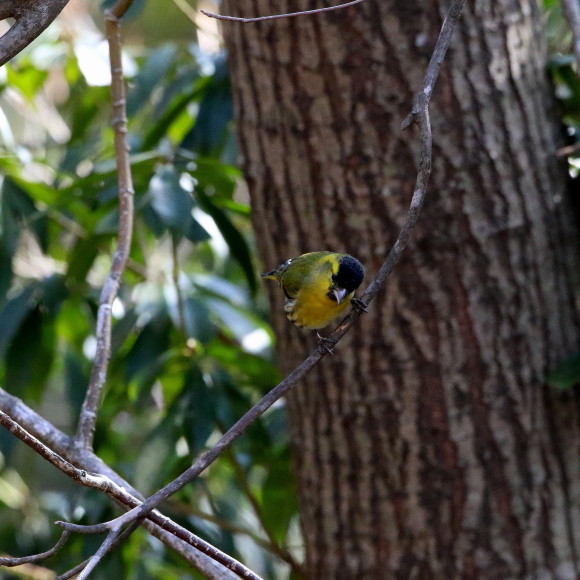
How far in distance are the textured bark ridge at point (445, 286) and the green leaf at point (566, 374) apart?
0.16 feet

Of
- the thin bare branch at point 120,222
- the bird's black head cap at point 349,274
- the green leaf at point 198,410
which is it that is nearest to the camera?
the thin bare branch at point 120,222

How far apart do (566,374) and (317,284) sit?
662 mm

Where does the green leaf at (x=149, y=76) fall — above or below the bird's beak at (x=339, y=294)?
above

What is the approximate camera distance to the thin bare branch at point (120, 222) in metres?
1.60

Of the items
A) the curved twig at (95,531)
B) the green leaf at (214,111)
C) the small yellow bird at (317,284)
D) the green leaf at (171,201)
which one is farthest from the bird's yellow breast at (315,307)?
the curved twig at (95,531)

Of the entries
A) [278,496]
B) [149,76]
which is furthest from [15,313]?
[278,496]

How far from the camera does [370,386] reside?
83.4 inches

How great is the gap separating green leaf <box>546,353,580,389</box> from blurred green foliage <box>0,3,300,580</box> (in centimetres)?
90

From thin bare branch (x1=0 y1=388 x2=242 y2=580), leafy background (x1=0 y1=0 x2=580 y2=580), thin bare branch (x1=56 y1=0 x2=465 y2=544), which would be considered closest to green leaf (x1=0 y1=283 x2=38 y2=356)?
leafy background (x1=0 y1=0 x2=580 y2=580)

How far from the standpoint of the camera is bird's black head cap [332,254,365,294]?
1.94m

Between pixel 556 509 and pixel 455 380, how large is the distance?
0.42 meters

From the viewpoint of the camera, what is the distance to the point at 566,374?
204 cm

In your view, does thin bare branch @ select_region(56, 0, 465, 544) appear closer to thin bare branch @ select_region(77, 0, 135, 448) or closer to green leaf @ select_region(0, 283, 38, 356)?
thin bare branch @ select_region(77, 0, 135, 448)

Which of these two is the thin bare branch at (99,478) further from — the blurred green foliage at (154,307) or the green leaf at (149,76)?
the green leaf at (149,76)
